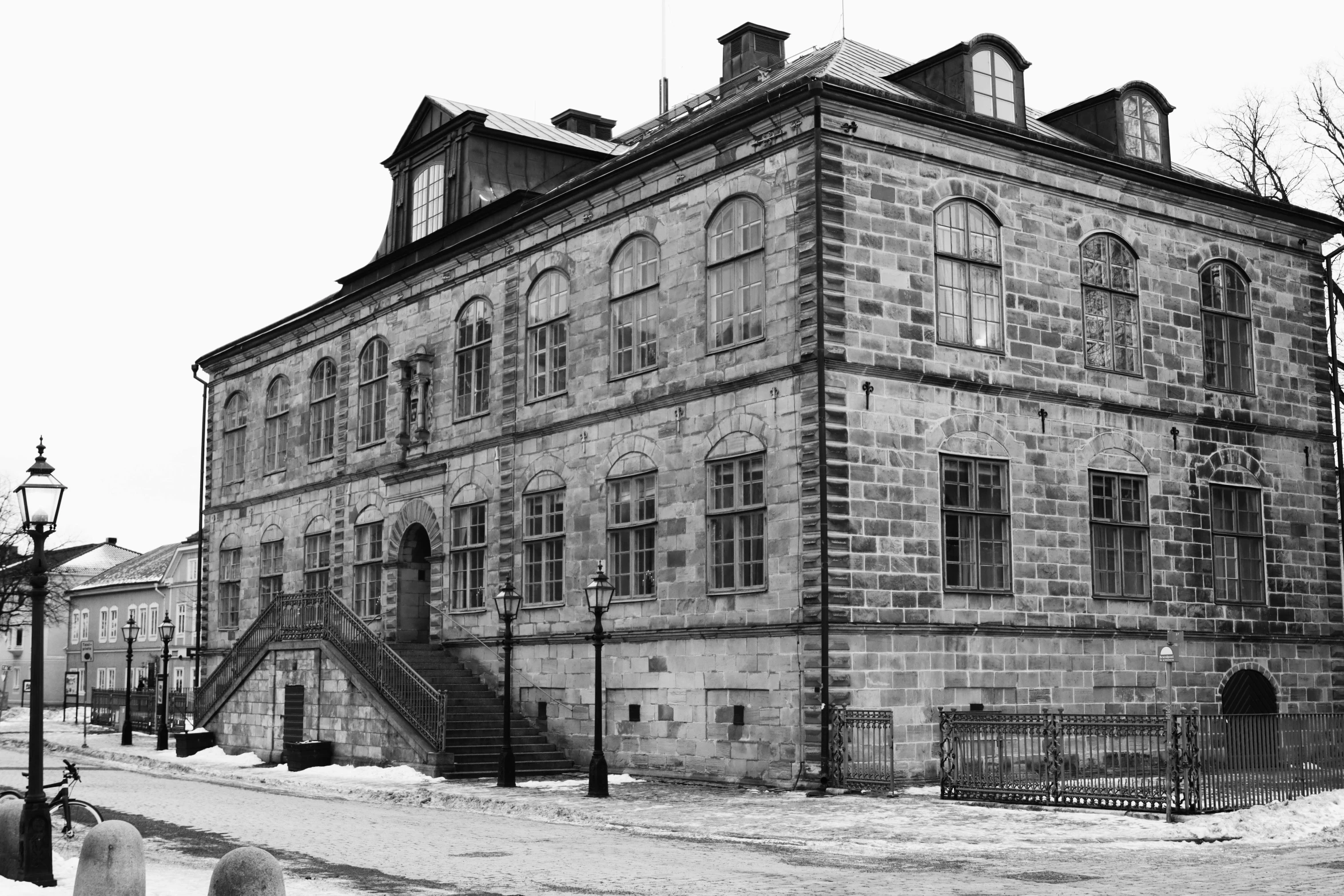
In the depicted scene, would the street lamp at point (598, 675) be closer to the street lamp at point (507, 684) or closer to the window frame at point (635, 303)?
the street lamp at point (507, 684)

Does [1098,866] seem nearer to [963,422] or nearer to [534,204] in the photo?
[963,422]

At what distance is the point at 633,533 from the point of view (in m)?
27.2

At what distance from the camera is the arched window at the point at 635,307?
27.3 m

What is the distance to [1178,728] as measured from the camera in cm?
1908

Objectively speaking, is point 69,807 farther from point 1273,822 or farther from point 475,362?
point 475,362

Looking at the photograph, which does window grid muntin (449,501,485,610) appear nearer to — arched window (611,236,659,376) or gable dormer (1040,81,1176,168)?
arched window (611,236,659,376)

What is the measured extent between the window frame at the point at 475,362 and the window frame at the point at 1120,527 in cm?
1256

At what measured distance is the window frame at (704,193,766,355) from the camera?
2484cm

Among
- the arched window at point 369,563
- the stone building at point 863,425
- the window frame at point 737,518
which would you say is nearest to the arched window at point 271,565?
the arched window at point 369,563

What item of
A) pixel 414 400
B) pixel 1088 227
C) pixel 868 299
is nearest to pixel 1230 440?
pixel 1088 227

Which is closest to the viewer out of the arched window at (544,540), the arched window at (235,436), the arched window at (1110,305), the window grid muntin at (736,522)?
the window grid muntin at (736,522)

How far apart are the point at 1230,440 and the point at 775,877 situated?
58.7 ft

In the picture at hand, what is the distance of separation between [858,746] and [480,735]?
8.14 m

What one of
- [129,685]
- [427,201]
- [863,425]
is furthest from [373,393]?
[863,425]
